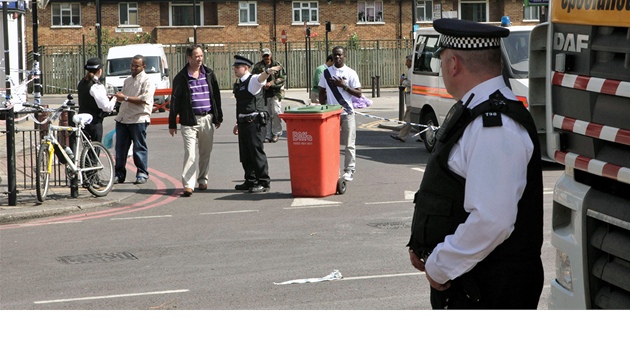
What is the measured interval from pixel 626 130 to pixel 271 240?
6.45m

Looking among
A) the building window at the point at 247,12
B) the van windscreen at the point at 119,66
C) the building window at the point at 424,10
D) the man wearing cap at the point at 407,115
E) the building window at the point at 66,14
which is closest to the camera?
the man wearing cap at the point at 407,115

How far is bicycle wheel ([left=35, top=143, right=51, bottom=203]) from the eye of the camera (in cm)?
1259

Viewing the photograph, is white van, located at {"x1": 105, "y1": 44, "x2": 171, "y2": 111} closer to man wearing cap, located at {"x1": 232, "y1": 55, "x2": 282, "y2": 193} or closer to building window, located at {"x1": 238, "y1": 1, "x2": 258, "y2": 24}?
building window, located at {"x1": 238, "y1": 1, "x2": 258, "y2": 24}

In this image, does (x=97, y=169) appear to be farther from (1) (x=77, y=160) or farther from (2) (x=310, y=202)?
(2) (x=310, y=202)

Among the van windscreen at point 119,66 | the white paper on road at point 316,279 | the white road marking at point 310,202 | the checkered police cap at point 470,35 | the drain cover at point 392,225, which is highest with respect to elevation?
the van windscreen at point 119,66

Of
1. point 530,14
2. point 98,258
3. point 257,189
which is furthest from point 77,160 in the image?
point 530,14

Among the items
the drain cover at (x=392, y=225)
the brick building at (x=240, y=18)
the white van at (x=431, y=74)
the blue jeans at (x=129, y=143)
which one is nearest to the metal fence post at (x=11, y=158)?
the blue jeans at (x=129, y=143)

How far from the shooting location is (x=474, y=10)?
2370 inches

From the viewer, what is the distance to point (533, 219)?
3.66 metres

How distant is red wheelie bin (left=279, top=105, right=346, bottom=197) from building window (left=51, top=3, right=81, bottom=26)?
46.2 m

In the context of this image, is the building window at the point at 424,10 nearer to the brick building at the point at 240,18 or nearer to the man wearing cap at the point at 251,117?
the brick building at the point at 240,18

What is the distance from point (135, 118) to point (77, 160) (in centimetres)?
173

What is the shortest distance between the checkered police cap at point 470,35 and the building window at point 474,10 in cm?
5725

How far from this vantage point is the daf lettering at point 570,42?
4301 mm
